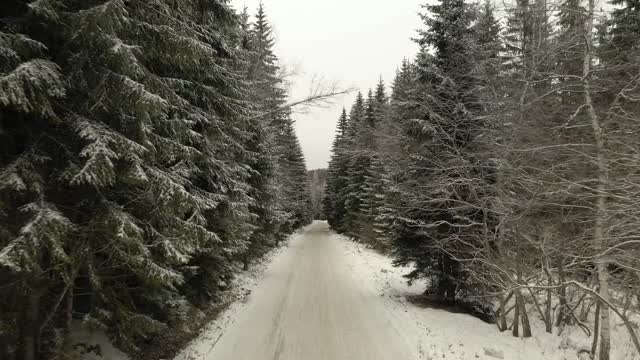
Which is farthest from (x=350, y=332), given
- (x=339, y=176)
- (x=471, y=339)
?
(x=339, y=176)

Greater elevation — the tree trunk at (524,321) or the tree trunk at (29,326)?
the tree trunk at (29,326)

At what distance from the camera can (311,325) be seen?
31.0 feet

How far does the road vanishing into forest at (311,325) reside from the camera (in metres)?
7.70

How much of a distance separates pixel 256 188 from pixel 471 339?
10.6m

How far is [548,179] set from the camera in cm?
704

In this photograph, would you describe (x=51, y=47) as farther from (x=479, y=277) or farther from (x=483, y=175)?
(x=479, y=277)

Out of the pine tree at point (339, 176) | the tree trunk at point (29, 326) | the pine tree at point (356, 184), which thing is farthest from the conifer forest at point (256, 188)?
the pine tree at point (339, 176)

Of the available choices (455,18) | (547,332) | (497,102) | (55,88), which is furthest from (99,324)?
(455,18)

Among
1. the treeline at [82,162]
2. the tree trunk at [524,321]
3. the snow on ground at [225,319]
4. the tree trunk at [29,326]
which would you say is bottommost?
the snow on ground at [225,319]

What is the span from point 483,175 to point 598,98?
3215 millimetres

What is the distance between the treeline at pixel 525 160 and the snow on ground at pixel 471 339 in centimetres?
44

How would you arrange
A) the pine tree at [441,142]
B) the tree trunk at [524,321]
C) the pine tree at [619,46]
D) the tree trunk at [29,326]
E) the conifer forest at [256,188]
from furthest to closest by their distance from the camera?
the pine tree at [441,142] → the tree trunk at [524,321] → the pine tree at [619,46] → the tree trunk at [29,326] → the conifer forest at [256,188]

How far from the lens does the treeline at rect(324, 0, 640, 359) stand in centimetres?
623

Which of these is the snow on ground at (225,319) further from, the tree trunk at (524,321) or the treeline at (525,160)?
the tree trunk at (524,321)
